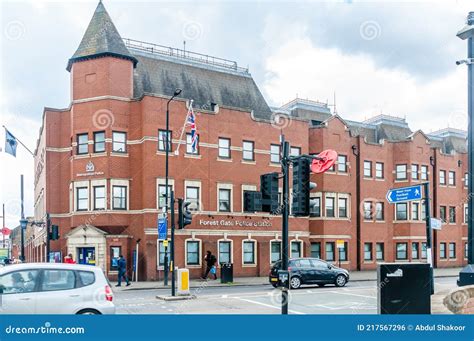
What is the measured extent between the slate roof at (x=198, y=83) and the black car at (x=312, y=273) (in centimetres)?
1198

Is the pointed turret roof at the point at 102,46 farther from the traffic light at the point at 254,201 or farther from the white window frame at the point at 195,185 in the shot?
the traffic light at the point at 254,201

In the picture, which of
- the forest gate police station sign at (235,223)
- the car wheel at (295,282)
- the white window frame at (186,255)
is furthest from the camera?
the forest gate police station sign at (235,223)

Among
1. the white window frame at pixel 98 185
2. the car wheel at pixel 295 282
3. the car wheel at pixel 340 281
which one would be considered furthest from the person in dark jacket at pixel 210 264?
the car wheel at pixel 340 281

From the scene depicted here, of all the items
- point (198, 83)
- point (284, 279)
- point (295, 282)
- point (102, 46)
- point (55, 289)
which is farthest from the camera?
point (198, 83)

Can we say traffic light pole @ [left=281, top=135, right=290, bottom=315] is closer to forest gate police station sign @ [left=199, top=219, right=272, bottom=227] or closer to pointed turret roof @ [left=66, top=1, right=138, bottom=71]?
pointed turret roof @ [left=66, top=1, right=138, bottom=71]

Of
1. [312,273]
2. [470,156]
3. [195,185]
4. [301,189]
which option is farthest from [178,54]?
[470,156]

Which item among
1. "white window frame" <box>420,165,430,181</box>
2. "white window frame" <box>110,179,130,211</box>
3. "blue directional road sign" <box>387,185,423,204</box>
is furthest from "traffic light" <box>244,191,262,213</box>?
"white window frame" <box>420,165,430,181</box>

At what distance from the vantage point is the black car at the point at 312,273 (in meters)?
19.7

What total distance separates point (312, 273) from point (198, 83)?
47.4ft

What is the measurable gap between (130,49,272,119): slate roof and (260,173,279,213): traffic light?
62.5 ft

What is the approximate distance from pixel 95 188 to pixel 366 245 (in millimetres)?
15818

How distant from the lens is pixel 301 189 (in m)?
8.77

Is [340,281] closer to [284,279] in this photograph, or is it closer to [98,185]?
[98,185]

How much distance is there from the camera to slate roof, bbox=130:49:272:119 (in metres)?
28.0
